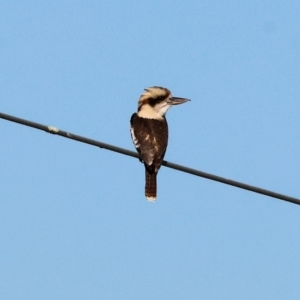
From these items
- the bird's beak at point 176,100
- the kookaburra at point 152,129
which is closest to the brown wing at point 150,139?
the kookaburra at point 152,129

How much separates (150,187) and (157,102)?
2.31 meters

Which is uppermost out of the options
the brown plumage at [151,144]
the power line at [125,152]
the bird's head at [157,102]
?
the bird's head at [157,102]

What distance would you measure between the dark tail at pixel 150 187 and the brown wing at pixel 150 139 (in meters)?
0.09

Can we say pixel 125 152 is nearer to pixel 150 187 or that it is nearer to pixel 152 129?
pixel 150 187

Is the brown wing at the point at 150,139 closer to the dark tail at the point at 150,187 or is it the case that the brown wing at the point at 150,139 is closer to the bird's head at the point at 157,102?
the dark tail at the point at 150,187

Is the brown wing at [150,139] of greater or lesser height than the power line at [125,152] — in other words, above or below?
above

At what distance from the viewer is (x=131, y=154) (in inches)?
396

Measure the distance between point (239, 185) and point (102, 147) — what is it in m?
1.42

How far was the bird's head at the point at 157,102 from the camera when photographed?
15.1m

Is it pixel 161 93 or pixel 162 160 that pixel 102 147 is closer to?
pixel 162 160

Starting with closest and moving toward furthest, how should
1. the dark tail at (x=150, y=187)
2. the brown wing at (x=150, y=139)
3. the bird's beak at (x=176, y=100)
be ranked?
1. the dark tail at (x=150, y=187)
2. the brown wing at (x=150, y=139)
3. the bird's beak at (x=176, y=100)

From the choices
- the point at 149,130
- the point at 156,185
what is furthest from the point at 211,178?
the point at 149,130

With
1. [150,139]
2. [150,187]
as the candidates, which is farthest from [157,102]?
[150,187]

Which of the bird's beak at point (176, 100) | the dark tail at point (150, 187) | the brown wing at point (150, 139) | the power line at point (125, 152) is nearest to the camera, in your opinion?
the power line at point (125, 152)
